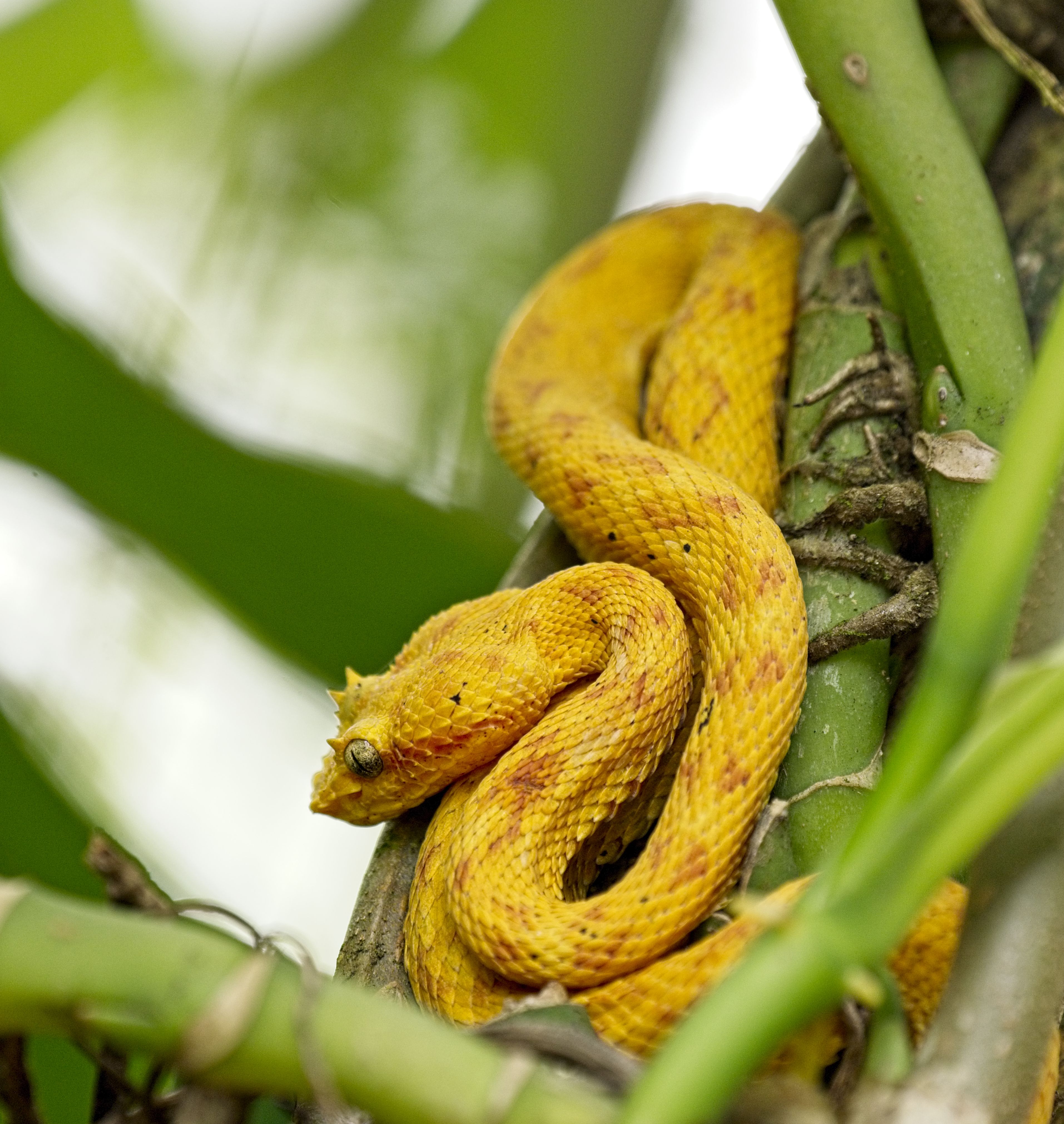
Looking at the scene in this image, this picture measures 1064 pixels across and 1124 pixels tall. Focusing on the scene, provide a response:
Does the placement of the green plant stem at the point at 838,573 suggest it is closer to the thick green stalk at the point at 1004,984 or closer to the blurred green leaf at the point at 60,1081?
the thick green stalk at the point at 1004,984

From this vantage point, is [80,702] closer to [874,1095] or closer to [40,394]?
[40,394]

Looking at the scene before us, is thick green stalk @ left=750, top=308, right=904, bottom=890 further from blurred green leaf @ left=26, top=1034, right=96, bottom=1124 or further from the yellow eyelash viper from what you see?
blurred green leaf @ left=26, top=1034, right=96, bottom=1124

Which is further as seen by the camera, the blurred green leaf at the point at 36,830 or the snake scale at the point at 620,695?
the blurred green leaf at the point at 36,830

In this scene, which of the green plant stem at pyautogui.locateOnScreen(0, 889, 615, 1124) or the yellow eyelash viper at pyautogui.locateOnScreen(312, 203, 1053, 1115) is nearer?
the green plant stem at pyautogui.locateOnScreen(0, 889, 615, 1124)

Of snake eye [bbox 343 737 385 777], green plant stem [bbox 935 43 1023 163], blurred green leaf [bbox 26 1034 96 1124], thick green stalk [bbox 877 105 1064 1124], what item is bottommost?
blurred green leaf [bbox 26 1034 96 1124]

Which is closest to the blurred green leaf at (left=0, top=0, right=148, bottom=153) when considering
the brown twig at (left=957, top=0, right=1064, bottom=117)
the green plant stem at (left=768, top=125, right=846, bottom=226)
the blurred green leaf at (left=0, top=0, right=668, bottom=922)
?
the blurred green leaf at (left=0, top=0, right=668, bottom=922)

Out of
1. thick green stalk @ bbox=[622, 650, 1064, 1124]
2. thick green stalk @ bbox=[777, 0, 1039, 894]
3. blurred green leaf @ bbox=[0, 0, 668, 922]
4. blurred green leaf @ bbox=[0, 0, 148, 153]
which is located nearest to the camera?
thick green stalk @ bbox=[622, 650, 1064, 1124]

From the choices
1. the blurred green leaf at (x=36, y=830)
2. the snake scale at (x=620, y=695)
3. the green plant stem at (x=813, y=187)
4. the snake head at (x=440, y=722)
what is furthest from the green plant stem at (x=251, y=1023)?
the green plant stem at (x=813, y=187)

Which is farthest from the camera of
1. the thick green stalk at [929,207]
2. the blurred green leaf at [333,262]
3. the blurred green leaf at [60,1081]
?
the blurred green leaf at [333,262]

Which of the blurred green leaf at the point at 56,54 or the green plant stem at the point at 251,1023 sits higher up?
the blurred green leaf at the point at 56,54
